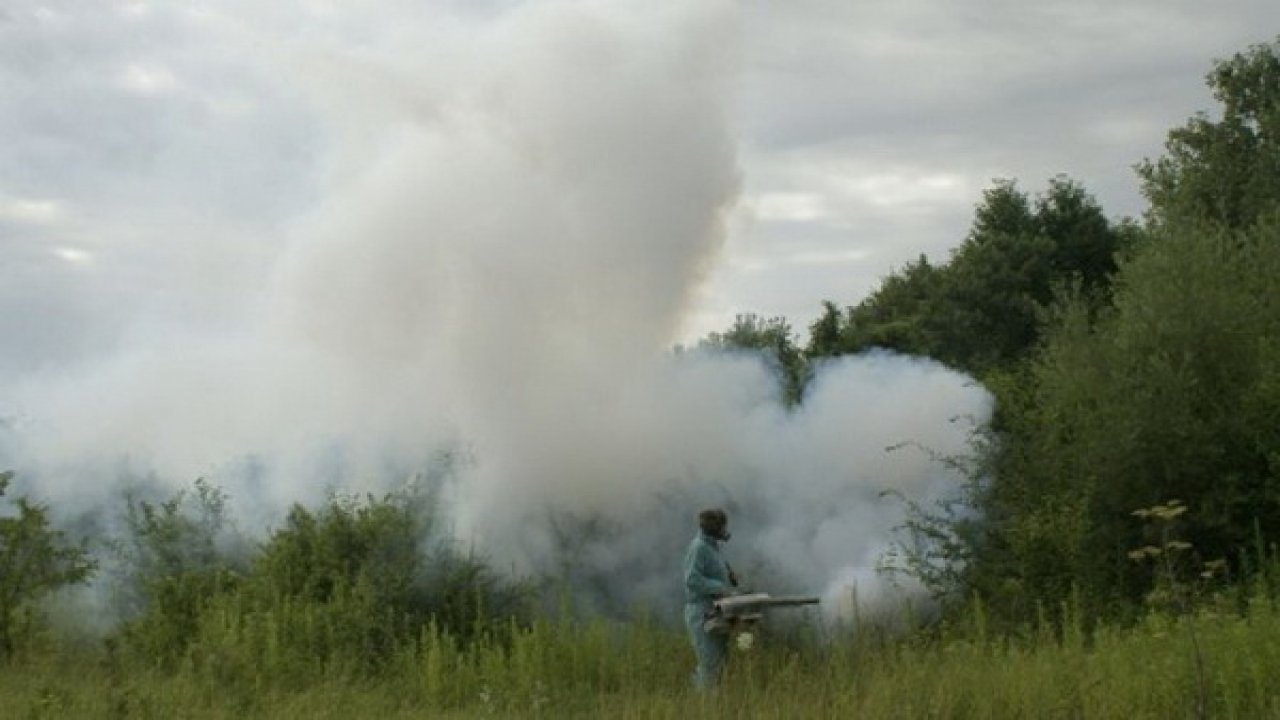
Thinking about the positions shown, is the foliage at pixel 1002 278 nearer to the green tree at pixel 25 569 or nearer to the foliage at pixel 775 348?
the foliage at pixel 775 348

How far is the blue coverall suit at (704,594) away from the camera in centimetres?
1416

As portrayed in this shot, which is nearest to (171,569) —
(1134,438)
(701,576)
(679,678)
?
(679,678)

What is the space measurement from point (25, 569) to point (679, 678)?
755 cm

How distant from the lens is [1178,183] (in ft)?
134

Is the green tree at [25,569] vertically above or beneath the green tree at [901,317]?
beneath

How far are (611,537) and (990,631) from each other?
4.98 metres

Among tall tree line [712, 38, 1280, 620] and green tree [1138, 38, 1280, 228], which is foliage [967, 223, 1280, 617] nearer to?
tall tree line [712, 38, 1280, 620]

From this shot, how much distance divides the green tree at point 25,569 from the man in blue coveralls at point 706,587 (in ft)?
24.0

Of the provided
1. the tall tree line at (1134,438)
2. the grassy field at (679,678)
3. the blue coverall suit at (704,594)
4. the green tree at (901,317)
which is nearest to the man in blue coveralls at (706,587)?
the blue coverall suit at (704,594)

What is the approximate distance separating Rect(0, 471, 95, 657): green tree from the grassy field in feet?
1.29

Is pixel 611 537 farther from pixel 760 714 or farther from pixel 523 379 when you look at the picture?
pixel 760 714

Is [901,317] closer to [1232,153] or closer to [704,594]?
[1232,153]

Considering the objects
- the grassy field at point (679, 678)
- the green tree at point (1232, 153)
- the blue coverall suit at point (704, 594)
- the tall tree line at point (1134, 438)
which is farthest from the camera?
the green tree at point (1232, 153)

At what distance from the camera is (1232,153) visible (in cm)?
4072
